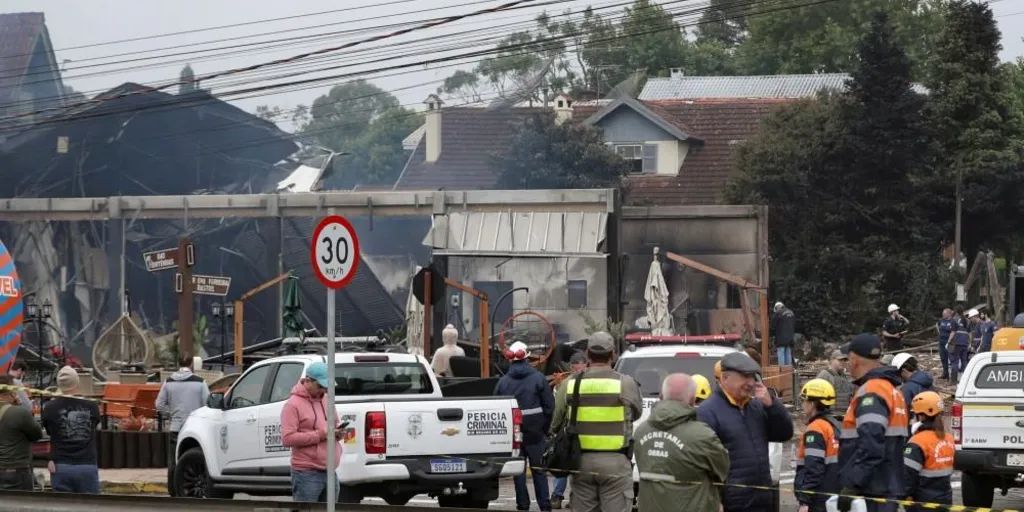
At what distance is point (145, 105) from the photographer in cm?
5347

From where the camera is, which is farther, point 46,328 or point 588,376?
point 46,328

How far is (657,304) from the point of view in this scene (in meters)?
35.2

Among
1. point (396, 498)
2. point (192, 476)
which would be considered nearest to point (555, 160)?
point (192, 476)

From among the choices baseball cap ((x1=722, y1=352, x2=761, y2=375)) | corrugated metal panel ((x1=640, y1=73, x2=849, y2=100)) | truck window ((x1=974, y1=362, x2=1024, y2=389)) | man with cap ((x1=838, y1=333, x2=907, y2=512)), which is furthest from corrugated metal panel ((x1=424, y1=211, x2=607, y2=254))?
corrugated metal panel ((x1=640, y1=73, x2=849, y2=100))

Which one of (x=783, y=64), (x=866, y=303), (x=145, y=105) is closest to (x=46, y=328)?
(x=145, y=105)

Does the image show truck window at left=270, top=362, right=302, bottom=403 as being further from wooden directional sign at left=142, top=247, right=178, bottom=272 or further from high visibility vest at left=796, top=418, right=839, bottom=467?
wooden directional sign at left=142, top=247, right=178, bottom=272

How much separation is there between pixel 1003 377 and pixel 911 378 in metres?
2.64

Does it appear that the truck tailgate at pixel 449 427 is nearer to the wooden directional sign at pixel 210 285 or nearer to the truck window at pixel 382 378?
the truck window at pixel 382 378

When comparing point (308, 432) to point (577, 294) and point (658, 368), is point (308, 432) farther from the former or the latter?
point (577, 294)

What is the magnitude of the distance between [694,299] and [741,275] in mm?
1577

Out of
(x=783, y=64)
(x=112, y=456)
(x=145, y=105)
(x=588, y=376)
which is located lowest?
(x=112, y=456)

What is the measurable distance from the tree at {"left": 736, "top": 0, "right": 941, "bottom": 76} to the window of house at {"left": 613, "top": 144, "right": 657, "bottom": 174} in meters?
22.1

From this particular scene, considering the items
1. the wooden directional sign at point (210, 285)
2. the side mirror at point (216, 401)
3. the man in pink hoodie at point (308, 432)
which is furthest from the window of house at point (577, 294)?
the man in pink hoodie at point (308, 432)

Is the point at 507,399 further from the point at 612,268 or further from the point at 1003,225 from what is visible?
the point at 1003,225
